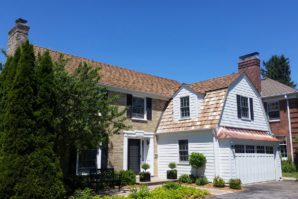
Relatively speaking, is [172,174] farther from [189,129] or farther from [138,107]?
[138,107]

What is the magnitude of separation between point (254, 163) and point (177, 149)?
4635 millimetres

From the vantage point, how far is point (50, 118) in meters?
9.47

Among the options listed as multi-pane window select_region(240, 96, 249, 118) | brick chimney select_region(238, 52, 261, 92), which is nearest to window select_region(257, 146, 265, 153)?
multi-pane window select_region(240, 96, 249, 118)

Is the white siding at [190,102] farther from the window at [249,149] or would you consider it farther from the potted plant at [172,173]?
the window at [249,149]

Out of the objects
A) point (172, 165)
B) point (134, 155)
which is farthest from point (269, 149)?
point (134, 155)

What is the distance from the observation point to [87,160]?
15398 mm

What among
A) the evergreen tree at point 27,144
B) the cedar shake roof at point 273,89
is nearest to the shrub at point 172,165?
the evergreen tree at point 27,144

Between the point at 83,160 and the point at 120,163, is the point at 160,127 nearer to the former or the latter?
the point at 120,163

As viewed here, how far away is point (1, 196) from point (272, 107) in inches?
861

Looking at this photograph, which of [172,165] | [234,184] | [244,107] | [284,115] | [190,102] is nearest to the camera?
[234,184]

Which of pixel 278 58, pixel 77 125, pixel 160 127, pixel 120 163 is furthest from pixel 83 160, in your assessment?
pixel 278 58

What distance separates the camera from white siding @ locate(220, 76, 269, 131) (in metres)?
16.9

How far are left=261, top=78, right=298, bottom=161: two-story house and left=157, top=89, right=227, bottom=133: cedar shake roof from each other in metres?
8.89

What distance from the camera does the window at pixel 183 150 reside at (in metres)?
17.6
